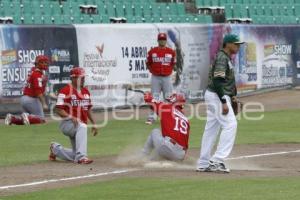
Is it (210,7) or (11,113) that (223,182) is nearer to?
(11,113)

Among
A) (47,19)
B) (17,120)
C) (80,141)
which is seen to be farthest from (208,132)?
(47,19)

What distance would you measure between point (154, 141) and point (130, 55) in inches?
458

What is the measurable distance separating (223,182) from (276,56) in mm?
18317

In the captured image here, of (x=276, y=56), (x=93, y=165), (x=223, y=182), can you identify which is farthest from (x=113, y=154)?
(x=276, y=56)

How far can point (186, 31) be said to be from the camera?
26234 mm

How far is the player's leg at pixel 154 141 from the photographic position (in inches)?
515

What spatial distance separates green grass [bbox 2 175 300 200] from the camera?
32.7 ft

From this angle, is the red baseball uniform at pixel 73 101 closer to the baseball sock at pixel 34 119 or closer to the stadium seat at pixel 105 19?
the baseball sock at pixel 34 119

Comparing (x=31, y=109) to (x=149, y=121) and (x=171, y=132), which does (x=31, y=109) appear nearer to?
(x=149, y=121)

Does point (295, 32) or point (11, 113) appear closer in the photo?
point (11, 113)

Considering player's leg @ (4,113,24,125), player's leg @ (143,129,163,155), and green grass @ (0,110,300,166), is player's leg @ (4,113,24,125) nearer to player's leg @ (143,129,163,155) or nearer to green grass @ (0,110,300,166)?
green grass @ (0,110,300,166)

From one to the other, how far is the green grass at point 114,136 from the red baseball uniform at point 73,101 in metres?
1.06

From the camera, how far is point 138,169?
1274 centimetres

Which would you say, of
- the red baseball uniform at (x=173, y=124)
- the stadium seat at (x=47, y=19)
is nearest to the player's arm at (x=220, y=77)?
the red baseball uniform at (x=173, y=124)
